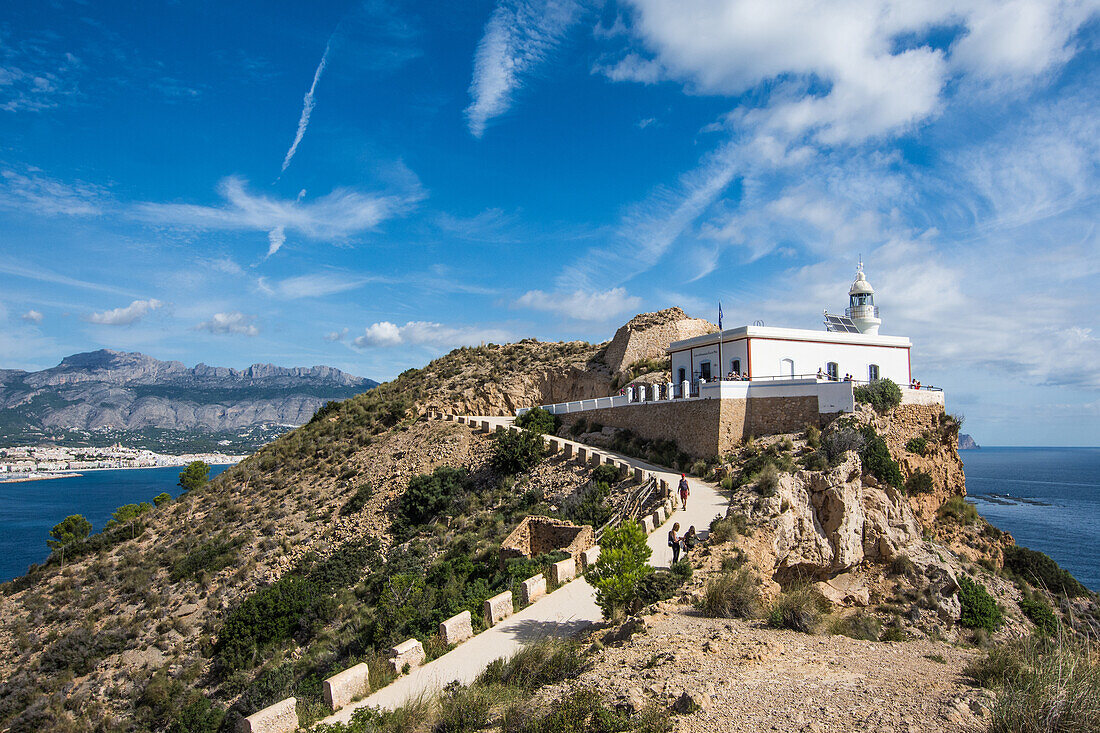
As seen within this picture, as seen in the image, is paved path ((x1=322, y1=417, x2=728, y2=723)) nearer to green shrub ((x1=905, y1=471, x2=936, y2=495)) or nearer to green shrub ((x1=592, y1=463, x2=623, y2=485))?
green shrub ((x1=592, y1=463, x2=623, y2=485))

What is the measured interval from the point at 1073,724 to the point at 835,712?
1964mm

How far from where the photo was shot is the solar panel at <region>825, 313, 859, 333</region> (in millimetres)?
27969

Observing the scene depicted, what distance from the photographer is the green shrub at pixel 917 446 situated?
22016mm

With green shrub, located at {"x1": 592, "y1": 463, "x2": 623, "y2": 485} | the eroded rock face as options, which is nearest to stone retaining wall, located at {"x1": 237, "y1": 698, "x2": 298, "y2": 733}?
the eroded rock face

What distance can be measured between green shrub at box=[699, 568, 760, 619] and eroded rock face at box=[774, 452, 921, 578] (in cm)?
535

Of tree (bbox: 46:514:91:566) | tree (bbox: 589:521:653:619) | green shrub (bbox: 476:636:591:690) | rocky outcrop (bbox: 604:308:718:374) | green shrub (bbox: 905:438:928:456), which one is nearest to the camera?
green shrub (bbox: 476:636:591:690)

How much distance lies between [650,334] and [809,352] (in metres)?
12.8

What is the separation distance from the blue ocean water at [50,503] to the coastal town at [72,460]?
9804 millimetres

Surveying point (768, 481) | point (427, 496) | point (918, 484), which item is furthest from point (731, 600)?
point (427, 496)

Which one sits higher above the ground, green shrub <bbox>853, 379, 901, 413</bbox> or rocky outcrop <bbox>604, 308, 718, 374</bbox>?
rocky outcrop <bbox>604, 308, 718, 374</bbox>

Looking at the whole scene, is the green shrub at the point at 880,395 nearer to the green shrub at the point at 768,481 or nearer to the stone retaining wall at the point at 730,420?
the stone retaining wall at the point at 730,420

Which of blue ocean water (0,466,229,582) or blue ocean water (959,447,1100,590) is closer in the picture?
blue ocean water (959,447,1100,590)

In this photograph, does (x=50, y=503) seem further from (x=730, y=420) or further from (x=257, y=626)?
(x=730, y=420)

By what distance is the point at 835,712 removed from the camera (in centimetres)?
599
